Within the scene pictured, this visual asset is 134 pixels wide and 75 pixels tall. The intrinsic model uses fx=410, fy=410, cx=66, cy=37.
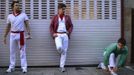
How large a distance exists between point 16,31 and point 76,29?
202 centimetres

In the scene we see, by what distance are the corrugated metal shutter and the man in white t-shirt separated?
82 centimetres

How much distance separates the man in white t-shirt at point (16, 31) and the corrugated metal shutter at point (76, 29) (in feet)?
2.71

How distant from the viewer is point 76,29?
12.5 meters

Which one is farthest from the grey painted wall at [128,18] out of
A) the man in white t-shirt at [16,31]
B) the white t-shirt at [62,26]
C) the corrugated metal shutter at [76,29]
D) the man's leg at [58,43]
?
the man in white t-shirt at [16,31]

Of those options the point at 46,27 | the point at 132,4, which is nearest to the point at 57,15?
the point at 46,27

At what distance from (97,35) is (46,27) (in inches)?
62.3

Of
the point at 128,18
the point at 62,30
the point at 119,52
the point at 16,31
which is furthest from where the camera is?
the point at 128,18

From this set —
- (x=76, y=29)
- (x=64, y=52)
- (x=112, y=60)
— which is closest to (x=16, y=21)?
(x=64, y=52)

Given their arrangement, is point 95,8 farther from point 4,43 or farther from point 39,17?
point 4,43

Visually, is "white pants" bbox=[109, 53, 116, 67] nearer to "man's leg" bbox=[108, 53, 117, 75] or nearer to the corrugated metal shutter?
"man's leg" bbox=[108, 53, 117, 75]

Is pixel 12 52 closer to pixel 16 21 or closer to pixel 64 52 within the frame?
pixel 16 21

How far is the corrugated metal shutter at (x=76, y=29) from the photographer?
12.4m

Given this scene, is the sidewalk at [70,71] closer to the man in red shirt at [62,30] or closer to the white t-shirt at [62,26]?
the man in red shirt at [62,30]

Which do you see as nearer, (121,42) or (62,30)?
(121,42)
